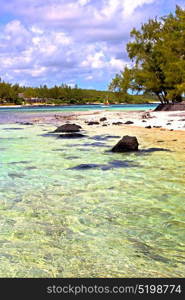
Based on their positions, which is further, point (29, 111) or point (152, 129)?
point (29, 111)

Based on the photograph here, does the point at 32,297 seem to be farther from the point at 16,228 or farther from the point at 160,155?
the point at 160,155

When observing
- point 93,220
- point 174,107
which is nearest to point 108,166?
point 93,220

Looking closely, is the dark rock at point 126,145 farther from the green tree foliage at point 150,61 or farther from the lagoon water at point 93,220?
the green tree foliage at point 150,61

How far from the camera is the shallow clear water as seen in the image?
471 centimetres

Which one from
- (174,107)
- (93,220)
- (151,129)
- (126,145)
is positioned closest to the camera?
(93,220)

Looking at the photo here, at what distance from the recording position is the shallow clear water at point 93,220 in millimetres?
4707

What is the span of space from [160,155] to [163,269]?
9.80 meters

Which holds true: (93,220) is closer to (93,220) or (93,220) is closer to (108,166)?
(93,220)

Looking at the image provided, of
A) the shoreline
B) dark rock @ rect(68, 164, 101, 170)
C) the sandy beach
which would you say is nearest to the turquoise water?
the shoreline

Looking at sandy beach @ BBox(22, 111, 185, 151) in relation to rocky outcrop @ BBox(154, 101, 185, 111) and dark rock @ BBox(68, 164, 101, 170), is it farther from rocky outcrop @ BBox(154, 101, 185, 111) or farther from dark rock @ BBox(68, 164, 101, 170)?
rocky outcrop @ BBox(154, 101, 185, 111)

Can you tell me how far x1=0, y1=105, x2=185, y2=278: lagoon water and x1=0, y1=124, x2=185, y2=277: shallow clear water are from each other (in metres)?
0.01

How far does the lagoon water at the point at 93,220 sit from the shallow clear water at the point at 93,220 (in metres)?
0.01

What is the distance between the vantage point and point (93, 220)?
21.3 ft

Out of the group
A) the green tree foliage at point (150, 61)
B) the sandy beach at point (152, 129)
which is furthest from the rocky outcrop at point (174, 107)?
the sandy beach at point (152, 129)
